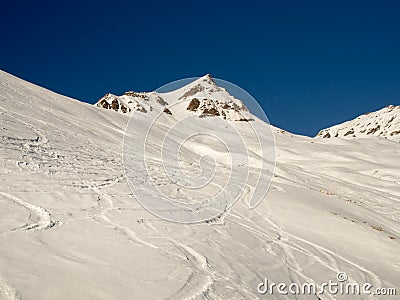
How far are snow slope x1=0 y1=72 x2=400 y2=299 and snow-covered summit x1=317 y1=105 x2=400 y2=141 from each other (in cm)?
12418

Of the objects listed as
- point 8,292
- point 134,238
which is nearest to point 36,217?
point 134,238

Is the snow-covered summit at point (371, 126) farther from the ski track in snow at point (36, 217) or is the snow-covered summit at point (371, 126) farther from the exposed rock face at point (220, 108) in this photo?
the ski track in snow at point (36, 217)

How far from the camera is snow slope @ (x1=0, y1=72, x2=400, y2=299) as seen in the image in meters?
5.09

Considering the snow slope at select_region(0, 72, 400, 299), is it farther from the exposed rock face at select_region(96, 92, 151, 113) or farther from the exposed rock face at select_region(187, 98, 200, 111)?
the exposed rock face at select_region(187, 98, 200, 111)

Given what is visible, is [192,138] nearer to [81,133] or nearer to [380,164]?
[81,133]

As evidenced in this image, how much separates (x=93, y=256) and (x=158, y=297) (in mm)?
1471

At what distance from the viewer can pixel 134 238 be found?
7.01m

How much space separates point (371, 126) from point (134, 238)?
512 feet

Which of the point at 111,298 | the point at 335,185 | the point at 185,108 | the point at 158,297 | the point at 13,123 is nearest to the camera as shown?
the point at 111,298

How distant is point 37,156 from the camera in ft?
37.4

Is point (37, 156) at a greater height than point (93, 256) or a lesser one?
greater

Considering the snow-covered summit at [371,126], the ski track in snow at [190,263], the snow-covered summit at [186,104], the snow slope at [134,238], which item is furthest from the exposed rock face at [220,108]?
the ski track in snow at [190,263]

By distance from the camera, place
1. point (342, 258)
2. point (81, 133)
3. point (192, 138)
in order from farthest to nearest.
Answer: point (192, 138) → point (81, 133) → point (342, 258)

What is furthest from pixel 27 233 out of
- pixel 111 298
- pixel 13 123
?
pixel 13 123
